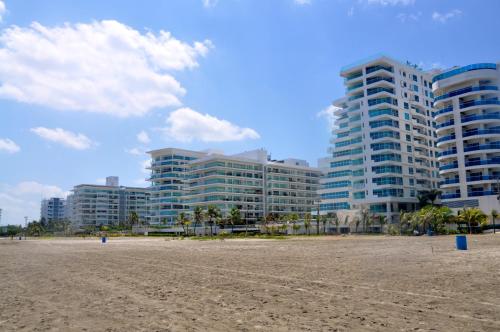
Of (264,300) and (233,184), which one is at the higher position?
(233,184)

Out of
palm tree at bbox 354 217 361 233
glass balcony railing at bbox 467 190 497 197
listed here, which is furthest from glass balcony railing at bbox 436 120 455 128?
palm tree at bbox 354 217 361 233

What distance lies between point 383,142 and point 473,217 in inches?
1308

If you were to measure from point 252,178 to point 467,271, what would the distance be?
13003cm

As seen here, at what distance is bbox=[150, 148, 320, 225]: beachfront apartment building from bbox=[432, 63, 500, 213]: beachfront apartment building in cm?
5475

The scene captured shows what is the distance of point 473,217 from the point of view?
74.8 m

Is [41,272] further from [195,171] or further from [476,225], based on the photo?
[195,171]

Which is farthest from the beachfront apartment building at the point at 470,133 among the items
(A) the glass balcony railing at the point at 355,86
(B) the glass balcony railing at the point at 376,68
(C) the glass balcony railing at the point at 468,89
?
(A) the glass balcony railing at the point at 355,86

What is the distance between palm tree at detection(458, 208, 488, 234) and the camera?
74438 mm

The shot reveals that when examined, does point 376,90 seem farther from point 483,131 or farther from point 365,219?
point 365,219

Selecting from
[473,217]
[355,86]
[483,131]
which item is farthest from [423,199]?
[355,86]

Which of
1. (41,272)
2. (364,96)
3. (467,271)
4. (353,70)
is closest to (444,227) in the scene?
(364,96)

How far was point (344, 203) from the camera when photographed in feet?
368

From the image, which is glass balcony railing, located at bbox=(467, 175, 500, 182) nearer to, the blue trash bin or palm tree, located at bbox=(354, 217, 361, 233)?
palm tree, located at bbox=(354, 217, 361, 233)

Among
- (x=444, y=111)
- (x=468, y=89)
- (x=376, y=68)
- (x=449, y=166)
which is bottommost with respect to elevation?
(x=449, y=166)
